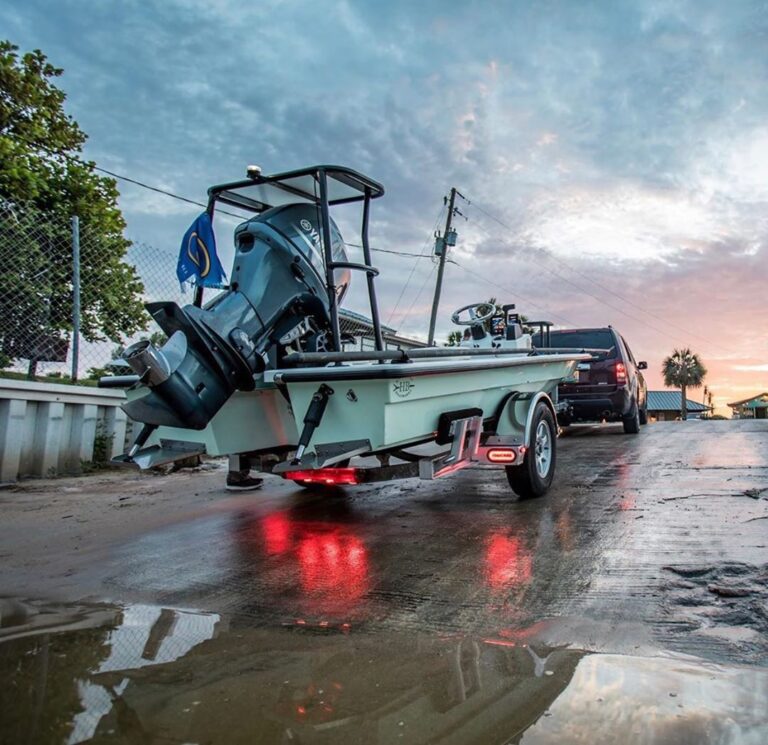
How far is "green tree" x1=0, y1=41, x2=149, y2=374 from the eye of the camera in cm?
793

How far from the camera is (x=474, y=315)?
8.49 meters

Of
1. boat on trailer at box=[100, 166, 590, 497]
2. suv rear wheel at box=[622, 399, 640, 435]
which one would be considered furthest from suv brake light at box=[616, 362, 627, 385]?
boat on trailer at box=[100, 166, 590, 497]

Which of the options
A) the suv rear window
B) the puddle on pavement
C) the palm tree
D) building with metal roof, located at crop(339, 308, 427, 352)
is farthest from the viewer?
the palm tree

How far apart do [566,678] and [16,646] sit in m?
2.42

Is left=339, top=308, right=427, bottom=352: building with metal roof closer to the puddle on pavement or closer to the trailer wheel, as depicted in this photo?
the trailer wheel

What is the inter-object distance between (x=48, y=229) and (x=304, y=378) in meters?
5.99

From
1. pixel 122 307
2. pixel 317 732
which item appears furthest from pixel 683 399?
pixel 317 732

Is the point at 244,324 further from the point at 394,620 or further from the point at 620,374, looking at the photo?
the point at 620,374

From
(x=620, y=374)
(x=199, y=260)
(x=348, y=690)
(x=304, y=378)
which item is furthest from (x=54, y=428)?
(x=620, y=374)

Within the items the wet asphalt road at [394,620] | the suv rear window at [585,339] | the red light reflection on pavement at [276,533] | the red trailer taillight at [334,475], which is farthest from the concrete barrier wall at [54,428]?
the suv rear window at [585,339]

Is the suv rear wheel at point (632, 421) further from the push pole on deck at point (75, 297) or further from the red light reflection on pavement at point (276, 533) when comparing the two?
the push pole on deck at point (75, 297)

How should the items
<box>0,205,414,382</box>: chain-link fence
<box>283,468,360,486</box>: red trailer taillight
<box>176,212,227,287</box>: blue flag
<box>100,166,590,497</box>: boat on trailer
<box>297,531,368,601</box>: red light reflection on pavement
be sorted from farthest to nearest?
<box>0,205,414,382</box>: chain-link fence
<box>283,468,360,486</box>: red trailer taillight
<box>176,212,227,287</box>: blue flag
<box>100,166,590,497</box>: boat on trailer
<box>297,531,368,601</box>: red light reflection on pavement

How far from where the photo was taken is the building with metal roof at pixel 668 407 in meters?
64.9

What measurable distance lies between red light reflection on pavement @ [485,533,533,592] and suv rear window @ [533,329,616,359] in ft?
23.7
